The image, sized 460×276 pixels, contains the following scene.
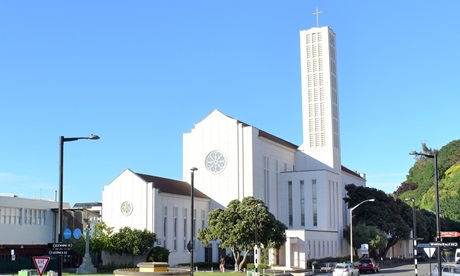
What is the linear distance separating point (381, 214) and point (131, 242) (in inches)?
1654

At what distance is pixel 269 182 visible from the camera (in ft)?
300

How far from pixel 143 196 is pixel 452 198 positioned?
96289 mm

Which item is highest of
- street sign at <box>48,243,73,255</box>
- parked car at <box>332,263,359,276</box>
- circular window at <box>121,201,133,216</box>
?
circular window at <box>121,201,133,216</box>

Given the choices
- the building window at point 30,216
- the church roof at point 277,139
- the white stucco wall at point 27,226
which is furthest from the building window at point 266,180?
the building window at point 30,216

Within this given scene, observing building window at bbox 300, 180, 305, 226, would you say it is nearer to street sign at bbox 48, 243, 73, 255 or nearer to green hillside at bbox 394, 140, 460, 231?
green hillside at bbox 394, 140, 460, 231

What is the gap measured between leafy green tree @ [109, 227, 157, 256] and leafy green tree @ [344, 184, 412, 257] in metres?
37.9

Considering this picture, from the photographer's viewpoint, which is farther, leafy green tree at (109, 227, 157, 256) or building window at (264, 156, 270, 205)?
building window at (264, 156, 270, 205)

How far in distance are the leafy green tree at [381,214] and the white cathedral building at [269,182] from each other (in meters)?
2.59

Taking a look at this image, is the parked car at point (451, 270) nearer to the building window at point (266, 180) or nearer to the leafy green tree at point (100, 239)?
the leafy green tree at point (100, 239)

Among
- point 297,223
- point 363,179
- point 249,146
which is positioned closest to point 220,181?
point 249,146

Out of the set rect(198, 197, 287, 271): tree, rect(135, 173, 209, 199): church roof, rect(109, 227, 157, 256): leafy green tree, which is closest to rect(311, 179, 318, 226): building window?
rect(135, 173, 209, 199): church roof

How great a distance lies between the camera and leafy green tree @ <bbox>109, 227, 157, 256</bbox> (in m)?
70.6

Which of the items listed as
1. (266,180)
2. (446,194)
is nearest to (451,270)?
(266,180)

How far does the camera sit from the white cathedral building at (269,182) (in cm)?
7669
